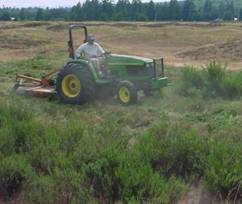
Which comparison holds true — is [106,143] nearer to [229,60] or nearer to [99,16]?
[229,60]

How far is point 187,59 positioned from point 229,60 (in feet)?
8.43

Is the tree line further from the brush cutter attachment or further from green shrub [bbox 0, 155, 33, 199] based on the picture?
green shrub [bbox 0, 155, 33, 199]

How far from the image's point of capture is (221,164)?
5.61 m

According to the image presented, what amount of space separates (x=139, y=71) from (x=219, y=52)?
16.6m

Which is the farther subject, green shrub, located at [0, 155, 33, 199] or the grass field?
green shrub, located at [0, 155, 33, 199]

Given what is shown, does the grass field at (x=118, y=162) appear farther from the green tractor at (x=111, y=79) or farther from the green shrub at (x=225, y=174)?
the green tractor at (x=111, y=79)

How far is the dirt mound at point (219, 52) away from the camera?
26.2 metres

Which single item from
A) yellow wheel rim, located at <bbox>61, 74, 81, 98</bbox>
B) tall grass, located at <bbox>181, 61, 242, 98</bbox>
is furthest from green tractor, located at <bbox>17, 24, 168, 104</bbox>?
tall grass, located at <bbox>181, 61, 242, 98</bbox>

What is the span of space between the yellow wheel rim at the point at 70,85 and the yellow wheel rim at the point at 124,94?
0.95 meters

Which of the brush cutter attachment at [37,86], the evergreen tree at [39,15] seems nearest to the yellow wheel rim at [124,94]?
the brush cutter attachment at [37,86]

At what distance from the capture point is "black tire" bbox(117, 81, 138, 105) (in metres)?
11.2

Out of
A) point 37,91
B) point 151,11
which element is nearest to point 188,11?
point 151,11

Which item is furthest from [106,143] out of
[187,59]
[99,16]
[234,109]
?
[99,16]

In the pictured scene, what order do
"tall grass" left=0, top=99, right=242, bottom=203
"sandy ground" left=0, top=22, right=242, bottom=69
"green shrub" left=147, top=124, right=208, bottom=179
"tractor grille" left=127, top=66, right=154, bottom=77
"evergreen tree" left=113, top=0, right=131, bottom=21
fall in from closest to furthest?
"tall grass" left=0, top=99, right=242, bottom=203
"green shrub" left=147, top=124, right=208, bottom=179
"tractor grille" left=127, top=66, right=154, bottom=77
"sandy ground" left=0, top=22, right=242, bottom=69
"evergreen tree" left=113, top=0, right=131, bottom=21
